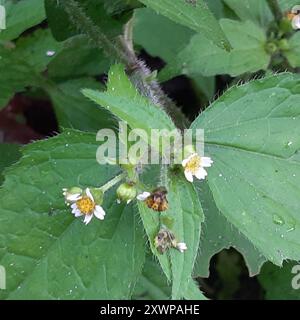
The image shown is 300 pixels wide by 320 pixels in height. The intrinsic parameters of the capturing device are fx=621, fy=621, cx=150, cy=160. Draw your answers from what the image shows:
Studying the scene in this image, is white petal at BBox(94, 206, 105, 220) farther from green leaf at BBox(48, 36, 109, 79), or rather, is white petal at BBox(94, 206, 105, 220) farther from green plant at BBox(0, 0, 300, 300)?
green leaf at BBox(48, 36, 109, 79)

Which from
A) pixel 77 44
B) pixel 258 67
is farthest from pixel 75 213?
pixel 77 44

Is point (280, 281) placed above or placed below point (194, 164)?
below

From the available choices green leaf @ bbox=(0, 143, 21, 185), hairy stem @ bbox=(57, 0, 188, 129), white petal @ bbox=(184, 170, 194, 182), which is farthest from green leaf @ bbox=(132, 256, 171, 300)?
white petal @ bbox=(184, 170, 194, 182)

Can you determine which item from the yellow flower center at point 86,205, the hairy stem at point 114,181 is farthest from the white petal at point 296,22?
the yellow flower center at point 86,205

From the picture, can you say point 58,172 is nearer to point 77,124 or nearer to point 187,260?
point 187,260

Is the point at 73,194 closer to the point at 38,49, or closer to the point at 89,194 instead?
the point at 89,194

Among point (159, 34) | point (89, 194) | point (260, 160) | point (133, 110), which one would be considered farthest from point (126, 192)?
point (159, 34)
